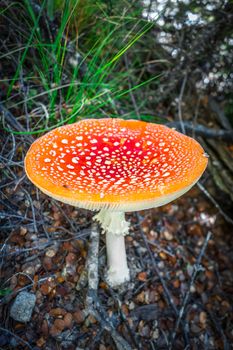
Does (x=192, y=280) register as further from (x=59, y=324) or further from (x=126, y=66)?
(x=126, y=66)

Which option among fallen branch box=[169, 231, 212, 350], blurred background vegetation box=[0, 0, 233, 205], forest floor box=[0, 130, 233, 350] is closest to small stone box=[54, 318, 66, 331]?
forest floor box=[0, 130, 233, 350]

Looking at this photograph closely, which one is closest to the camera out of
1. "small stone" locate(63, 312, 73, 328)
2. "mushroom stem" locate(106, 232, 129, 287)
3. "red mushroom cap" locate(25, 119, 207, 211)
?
"red mushroom cap" locate(25, 119, 207, 211)

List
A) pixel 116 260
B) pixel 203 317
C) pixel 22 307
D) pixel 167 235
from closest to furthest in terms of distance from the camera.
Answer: pixel 22 307, pixel 116 260, pixel 203 317, pixel 167 235

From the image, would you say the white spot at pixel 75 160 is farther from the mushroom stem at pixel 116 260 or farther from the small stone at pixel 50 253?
the small stone at pixel 50 253

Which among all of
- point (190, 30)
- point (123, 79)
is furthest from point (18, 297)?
point (190, 30)

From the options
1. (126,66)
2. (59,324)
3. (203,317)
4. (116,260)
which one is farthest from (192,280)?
(126,66)

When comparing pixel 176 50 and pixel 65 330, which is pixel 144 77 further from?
pixel 65 330

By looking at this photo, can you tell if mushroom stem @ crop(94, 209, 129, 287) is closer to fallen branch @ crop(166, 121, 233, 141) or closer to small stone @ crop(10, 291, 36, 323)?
small stone @ crop(10, 291, 36, 323)
